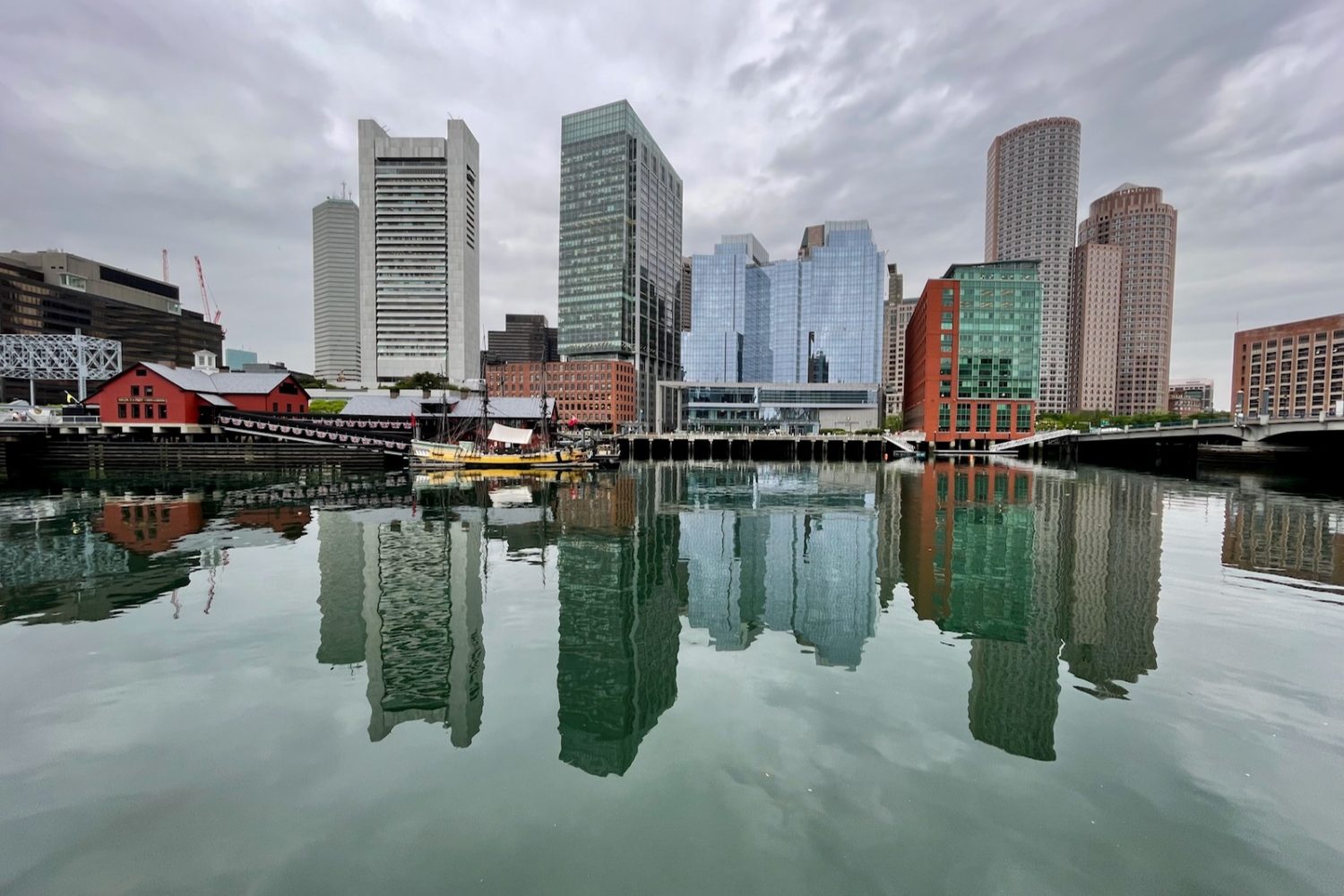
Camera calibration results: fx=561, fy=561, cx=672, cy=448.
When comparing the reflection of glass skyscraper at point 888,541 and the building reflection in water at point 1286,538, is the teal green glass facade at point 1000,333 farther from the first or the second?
the reflection of glass skyscraper at point 888,541

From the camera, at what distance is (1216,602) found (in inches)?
674

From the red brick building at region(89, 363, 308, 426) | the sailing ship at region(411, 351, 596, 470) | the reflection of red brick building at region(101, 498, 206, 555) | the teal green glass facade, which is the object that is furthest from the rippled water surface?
the teal green glass facade

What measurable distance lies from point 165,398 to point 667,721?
81.5 m

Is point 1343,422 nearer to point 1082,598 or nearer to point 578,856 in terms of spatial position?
point 1082,598

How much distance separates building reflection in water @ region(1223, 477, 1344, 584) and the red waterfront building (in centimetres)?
8833

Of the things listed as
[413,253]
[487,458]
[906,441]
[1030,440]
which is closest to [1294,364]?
[1030,440]

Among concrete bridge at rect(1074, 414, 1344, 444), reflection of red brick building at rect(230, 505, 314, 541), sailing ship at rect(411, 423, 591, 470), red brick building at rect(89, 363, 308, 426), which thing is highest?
red brick building at rect(89, 363, 308, 426)

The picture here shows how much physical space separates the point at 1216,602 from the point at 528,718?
20.5 m

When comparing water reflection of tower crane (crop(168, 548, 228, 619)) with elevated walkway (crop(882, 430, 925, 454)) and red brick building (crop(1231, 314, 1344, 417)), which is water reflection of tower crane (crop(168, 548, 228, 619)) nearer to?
elevated walkway (crop(882, 430, 925, 454))

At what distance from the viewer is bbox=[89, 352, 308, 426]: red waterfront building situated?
64.4 metres

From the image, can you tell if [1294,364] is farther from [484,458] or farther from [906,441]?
[484,458]

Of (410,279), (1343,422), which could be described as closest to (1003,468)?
(1343,422)

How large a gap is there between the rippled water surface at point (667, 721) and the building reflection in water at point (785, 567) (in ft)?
0.74

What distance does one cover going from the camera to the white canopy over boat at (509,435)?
7306cm
